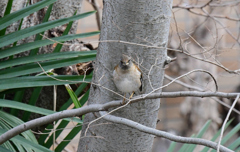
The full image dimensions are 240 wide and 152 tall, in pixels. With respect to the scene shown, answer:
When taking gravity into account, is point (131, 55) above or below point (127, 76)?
above

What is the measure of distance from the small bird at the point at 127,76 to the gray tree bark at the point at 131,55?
3 cm

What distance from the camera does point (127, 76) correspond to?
141 cm

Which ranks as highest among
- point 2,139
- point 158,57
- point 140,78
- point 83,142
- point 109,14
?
point 109,14

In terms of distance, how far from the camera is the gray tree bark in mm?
1202

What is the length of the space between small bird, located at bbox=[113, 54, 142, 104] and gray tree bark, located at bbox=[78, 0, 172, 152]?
0.03 metres

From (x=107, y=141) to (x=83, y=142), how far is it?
145 millimetres

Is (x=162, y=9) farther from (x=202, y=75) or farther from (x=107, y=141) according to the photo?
(x=202, y=75)

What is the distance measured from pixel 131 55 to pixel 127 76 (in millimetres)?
191

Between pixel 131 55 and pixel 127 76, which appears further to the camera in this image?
pixel 127 76

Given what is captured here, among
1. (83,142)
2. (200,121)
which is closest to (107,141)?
(83,142)

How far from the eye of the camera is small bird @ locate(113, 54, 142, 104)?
1260 mm

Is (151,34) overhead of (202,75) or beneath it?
overhead

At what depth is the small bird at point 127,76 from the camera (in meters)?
1.26

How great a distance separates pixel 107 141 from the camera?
4.15 feet
